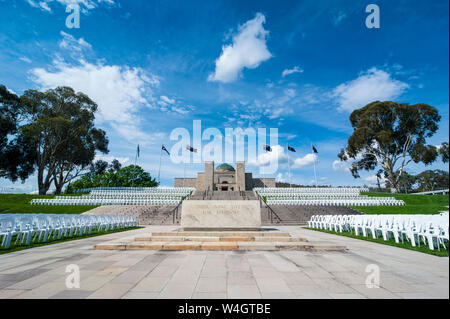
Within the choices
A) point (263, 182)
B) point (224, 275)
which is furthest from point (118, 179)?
point (224, 275)

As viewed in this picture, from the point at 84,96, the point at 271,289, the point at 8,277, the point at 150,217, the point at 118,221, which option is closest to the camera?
the point at 271,289

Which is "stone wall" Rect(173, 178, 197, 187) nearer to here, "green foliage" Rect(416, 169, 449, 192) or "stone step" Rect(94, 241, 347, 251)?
"stone step" Rect(94, 241, 347, 251)

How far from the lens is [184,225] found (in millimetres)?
9594

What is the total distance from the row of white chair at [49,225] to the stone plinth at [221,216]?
19.4ft

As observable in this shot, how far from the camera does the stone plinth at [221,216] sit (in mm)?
9578

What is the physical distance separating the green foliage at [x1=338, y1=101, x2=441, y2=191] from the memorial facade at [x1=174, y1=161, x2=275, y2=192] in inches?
766

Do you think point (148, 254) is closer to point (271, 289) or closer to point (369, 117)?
point (271, 289)

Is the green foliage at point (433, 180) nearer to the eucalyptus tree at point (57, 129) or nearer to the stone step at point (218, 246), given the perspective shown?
the stone step at point (218, 246)

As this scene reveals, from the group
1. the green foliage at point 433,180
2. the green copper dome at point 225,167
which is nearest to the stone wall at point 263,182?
the green copper dome at point 225,167

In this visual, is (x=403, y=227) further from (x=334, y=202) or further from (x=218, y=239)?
(x=334, y=202)

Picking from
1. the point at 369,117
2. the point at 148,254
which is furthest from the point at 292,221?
the point at 369,117

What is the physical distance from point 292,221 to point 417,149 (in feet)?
108

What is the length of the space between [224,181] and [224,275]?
139 ft

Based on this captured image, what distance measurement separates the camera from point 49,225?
959 cm
